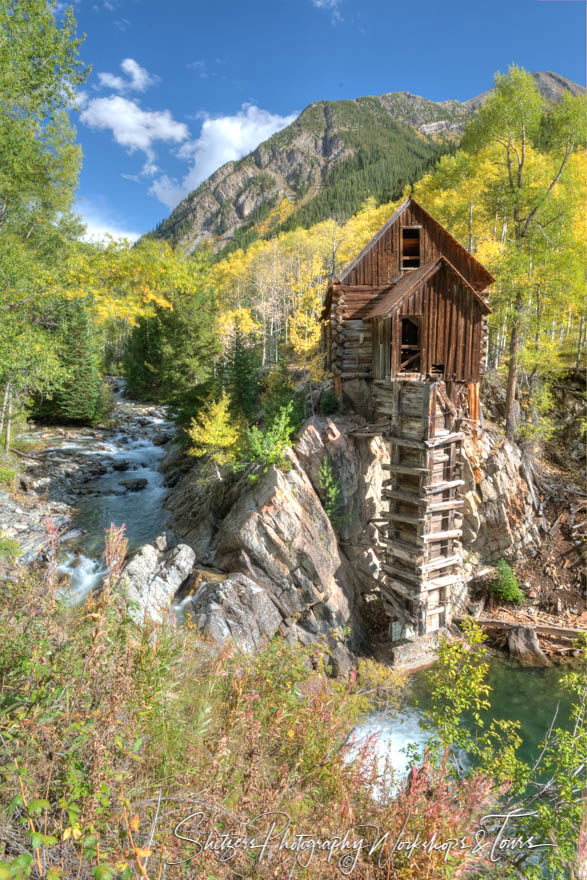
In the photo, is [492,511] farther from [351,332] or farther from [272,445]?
[272,445]

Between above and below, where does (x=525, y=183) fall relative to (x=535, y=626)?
above

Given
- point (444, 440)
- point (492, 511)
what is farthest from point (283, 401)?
point (492, 511)

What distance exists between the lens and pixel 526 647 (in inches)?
521

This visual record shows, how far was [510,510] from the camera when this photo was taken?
52.1 feet

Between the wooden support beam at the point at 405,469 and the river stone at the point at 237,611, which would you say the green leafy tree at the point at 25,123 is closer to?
the river stone at the point at 237,611

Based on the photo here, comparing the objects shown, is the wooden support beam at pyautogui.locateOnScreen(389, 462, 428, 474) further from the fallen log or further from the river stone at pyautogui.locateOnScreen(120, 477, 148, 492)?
the river stone at pyautogui.locateOnScreen(120, 477, 148, 492)

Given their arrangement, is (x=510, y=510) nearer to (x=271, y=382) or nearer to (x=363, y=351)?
(x=363, y=351)

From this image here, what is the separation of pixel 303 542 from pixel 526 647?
8228 millimetres

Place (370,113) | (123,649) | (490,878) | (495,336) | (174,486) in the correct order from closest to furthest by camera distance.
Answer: (123,649) → (490,878) → (174,486) → (495,336) → (370,113)

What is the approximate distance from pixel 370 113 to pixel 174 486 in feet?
731

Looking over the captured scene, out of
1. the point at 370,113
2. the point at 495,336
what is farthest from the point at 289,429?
the point at 370,113

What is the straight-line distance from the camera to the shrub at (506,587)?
1498 centimetres

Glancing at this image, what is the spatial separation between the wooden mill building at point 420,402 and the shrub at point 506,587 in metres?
1.43

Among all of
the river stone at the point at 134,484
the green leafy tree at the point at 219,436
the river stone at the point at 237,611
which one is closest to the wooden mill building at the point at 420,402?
the river stone at the point at 237,611
